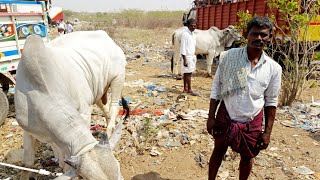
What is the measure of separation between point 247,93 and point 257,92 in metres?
0.08

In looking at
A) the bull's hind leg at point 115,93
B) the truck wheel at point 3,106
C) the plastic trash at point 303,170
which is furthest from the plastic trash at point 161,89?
the plastic trash at point 303,170

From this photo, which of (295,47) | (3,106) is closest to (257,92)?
(295,47)

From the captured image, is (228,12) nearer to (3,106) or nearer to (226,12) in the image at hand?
(226,12)

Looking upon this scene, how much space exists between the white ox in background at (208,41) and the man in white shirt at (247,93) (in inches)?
231

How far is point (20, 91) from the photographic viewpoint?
2.32 m

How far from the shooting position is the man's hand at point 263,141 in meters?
2.40

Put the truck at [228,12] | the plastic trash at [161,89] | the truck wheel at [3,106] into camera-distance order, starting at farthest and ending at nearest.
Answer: the plastic trash at [161,89] < the truck at [228,12] < the truck wheel at [3,106]

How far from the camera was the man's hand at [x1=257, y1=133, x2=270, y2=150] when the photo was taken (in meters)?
2.40

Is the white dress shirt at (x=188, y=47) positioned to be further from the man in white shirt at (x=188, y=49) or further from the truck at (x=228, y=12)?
the truck at (x=228, y=12)

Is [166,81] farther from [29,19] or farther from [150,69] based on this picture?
[29,19]

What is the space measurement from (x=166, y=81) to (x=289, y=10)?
12.6 ft

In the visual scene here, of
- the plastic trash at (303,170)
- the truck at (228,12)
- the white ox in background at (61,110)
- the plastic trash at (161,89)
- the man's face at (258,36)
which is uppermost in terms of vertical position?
the truck at (228,12)

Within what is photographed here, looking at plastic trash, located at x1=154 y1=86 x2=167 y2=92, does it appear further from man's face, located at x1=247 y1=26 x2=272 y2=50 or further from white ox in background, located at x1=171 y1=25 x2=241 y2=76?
man's face, located at x1=247 y1=26 x2=272 y2=50

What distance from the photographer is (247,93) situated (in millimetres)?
2301
